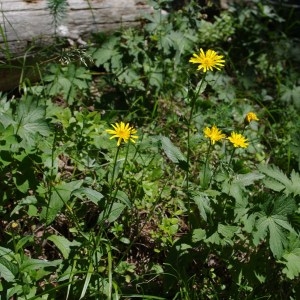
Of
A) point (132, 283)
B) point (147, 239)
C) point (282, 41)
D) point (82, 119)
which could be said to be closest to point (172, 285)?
point (132, 283)

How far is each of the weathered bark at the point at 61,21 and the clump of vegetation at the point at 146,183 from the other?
156 mm

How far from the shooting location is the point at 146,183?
114 inches

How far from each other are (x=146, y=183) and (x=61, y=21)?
1.26 m

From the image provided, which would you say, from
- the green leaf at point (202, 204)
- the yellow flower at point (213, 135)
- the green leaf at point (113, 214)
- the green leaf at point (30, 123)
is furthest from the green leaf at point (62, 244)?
the yellow flower at point (213, 135)

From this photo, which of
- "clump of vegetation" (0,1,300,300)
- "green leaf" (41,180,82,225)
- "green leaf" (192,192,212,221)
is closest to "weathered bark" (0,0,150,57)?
"clump of vegetation" (0,1,300,300)

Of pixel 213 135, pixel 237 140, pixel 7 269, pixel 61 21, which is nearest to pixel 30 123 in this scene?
pixel 7 269

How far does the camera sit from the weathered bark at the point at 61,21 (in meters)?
3.26

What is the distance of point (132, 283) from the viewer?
2633mm

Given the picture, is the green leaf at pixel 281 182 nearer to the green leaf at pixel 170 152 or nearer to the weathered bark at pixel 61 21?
the green leaf at pixel 170 152

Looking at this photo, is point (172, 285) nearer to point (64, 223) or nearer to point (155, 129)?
point (64, 223)

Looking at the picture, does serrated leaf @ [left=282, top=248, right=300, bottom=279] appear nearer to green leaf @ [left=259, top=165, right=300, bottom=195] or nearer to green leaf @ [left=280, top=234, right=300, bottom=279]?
green leaf @ [left=280, top=234, right=300, bottom=279]

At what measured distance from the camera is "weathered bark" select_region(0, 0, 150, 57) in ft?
10.7

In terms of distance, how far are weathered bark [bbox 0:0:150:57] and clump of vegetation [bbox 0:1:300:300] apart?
0.16m

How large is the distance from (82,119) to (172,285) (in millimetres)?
1089
